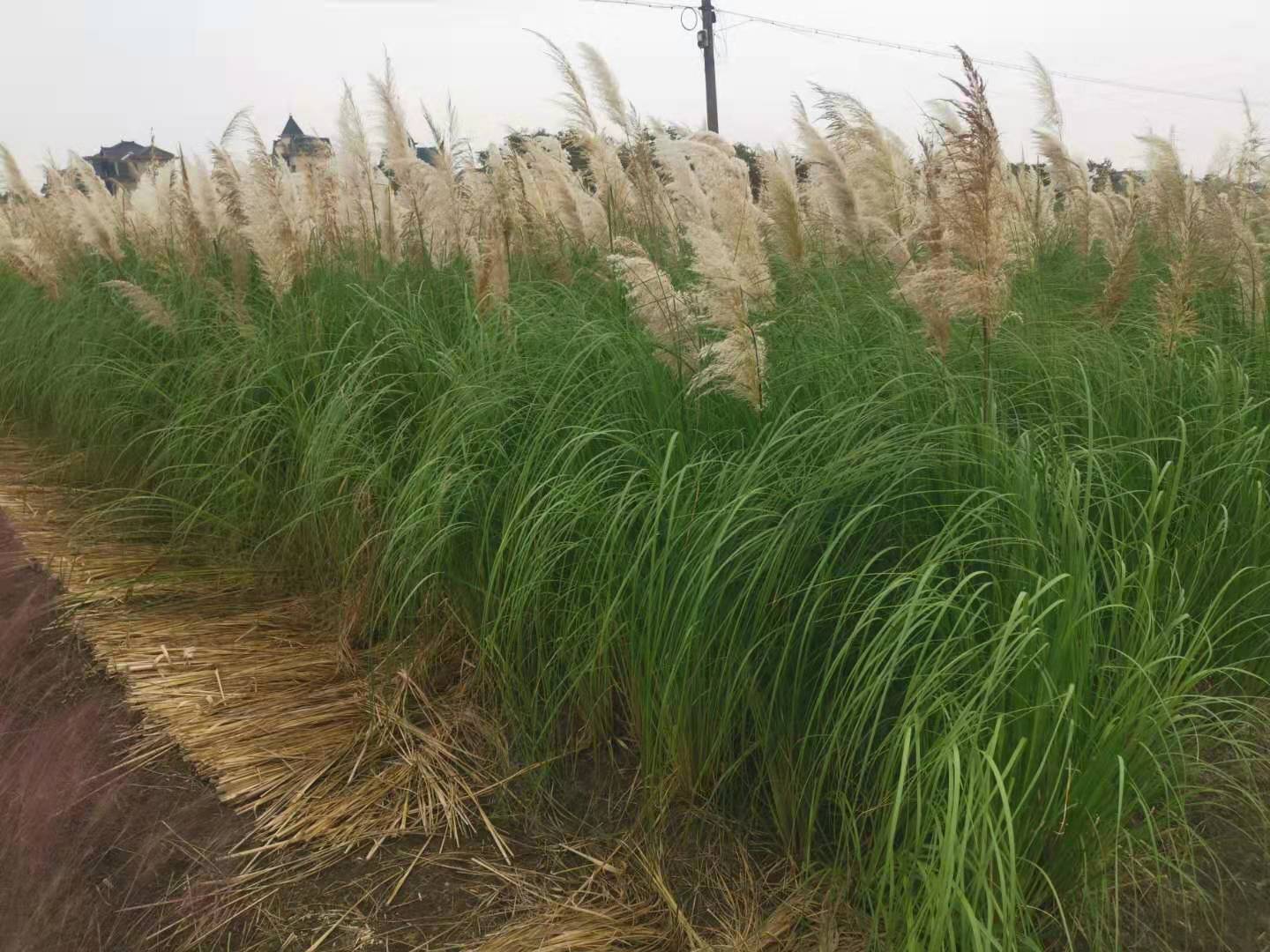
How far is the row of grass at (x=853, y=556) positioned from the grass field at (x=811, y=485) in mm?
14

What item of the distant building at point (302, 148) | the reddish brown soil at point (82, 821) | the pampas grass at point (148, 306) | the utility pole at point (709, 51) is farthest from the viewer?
the utility pole at point (709, 51)

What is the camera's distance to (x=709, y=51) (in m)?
15.5

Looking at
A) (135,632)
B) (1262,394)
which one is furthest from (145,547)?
(1262,394)

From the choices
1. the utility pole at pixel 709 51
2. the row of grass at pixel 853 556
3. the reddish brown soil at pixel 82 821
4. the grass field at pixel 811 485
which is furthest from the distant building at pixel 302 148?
the utility pole at pixel 709 51

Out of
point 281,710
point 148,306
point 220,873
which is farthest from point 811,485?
point 148,306

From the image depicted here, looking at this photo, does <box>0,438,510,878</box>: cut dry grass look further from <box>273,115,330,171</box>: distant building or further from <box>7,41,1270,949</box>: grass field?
<box>273,115,330,171</box>: distant building

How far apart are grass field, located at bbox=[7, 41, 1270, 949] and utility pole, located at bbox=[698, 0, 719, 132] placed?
12115 mm

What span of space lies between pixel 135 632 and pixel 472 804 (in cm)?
137

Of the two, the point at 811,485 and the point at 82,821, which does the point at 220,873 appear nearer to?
the point at 82,821

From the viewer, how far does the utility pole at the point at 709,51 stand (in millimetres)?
15055

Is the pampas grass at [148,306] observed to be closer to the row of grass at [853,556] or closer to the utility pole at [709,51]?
the row of grass at [853,556]

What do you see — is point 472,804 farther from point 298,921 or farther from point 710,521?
point 710,521

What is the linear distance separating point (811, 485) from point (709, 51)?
1499cm

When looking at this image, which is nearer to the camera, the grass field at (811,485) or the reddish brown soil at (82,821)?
the grass field at (811,485)
